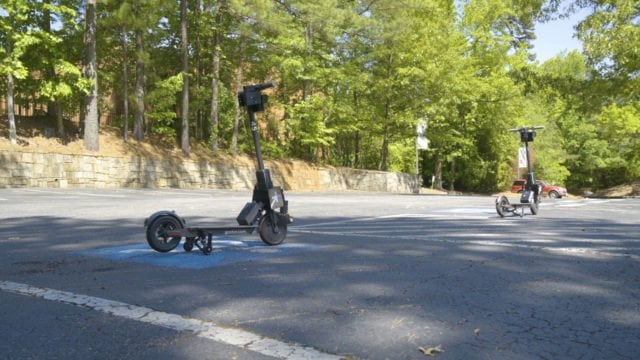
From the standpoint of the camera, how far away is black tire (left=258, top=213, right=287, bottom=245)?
6918mm

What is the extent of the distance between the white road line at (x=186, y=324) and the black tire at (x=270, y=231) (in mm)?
2821

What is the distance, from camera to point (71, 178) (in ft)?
79.0

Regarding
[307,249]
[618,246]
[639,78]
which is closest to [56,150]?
[307,249]

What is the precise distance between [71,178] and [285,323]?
23.0m

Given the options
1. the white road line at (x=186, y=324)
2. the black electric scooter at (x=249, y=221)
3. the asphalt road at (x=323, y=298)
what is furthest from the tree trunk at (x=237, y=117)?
the white road line at (x=186, y=324)

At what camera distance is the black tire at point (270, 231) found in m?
6.92

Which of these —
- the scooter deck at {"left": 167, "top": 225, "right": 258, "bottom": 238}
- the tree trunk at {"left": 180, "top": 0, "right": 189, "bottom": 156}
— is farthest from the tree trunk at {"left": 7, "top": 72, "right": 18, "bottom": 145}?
the scooter deck at {"left": 167, "top": 225, "right": 258, "bottom": 238}

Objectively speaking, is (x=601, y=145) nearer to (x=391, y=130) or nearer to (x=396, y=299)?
(x=391, y=130)

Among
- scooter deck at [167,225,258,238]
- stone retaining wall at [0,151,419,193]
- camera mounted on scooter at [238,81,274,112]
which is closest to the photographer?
scooter deck at [167,225,258,238]

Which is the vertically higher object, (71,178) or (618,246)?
(71,178)

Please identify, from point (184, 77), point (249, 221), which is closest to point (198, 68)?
point (184, 77)

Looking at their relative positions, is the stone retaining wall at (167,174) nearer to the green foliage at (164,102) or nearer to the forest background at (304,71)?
the forest background at (304,71)

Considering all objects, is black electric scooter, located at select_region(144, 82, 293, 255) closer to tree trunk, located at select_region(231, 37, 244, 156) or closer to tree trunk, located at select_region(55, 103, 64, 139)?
tree trunk, located at select_region(55, 103, 64, 139)

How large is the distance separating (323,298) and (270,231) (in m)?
2.81
